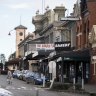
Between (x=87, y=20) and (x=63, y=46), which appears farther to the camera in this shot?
(x=63, y=46)

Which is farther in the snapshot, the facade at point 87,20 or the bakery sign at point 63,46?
the bakery sign at point 63,46

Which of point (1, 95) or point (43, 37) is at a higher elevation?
point (43, 37)

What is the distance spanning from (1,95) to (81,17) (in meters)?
44.1

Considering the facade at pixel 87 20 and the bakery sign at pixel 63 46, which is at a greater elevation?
the facade at pixel 87 20

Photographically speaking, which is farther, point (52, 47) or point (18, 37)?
point (18, 37)

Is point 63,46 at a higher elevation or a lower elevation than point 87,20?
lower

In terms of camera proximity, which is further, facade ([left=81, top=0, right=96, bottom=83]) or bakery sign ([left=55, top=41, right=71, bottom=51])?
bakery sign ([left=55, top=41, right=71, bottom=51])

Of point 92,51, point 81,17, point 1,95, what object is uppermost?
point 81,17

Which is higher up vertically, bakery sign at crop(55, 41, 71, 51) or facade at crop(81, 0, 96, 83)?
facade at crop(81, 0, 96, 83)

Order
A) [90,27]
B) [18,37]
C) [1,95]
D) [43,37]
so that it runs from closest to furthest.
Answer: [1,95] < [90,27] < [43,37] < [18,37]

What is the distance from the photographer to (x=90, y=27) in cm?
5369

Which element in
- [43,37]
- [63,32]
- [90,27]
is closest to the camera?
[90,27]

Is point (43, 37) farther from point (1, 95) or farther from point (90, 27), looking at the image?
point (1, 95)

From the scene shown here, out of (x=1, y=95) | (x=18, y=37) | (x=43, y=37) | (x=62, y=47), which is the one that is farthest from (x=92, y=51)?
(x=18, y=37)
